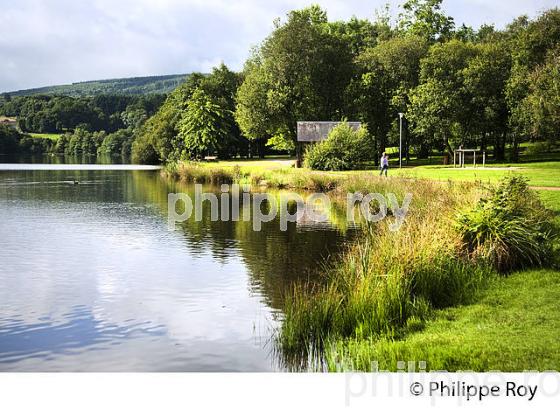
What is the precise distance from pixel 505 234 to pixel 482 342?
3926 mm

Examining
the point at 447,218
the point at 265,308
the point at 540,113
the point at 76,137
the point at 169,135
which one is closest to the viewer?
the point at 265,308

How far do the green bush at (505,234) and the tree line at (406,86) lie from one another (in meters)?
21.4

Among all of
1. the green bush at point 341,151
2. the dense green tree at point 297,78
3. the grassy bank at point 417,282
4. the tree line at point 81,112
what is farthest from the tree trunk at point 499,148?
the tree line at point 81,112

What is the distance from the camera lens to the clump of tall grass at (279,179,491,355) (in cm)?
755

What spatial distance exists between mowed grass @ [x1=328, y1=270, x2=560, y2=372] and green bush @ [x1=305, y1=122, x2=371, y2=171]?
26760mm

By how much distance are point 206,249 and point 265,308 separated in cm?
556

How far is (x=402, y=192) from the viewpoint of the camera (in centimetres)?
1966

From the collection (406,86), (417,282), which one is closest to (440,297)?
(417,282)

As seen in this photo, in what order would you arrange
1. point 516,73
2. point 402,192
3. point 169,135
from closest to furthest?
point 402,192 → point 516,73 → point 169,135

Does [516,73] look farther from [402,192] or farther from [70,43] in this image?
[70,43]

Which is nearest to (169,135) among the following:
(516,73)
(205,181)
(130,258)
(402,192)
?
(205,181)

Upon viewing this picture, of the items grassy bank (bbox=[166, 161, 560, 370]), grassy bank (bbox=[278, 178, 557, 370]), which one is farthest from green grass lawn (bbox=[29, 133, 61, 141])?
grassy bank (bbox=[278, 178, 557, 370])

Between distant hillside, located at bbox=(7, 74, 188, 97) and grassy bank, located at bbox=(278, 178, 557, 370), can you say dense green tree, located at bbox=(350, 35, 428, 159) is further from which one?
distant hillside, located at bbox=(7, 74, 188, 97)

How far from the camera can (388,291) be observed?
8.05 meters
